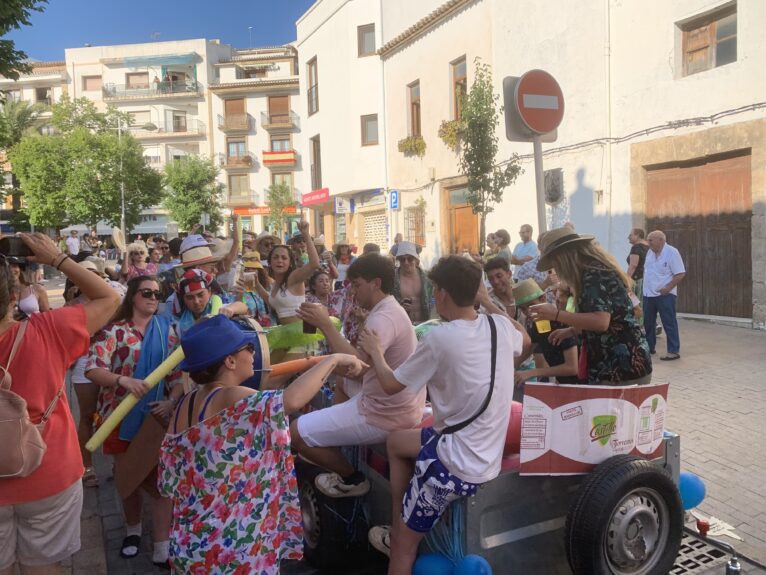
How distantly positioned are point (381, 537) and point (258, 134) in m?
50.8

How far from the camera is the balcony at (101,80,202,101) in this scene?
2117 inches

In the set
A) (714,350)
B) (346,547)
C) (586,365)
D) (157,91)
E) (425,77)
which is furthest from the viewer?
A: (157,91)

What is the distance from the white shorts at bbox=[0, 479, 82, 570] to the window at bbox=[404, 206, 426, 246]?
1778 cm

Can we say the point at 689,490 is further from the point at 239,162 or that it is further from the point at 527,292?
the point at 239,162

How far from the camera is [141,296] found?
4.00 m

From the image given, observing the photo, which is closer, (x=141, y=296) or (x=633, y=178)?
(x=141, y=296)

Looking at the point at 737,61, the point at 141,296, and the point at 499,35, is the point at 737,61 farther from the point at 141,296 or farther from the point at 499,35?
the point at 141,296

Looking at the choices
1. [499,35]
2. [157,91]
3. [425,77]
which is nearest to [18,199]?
[157,91]

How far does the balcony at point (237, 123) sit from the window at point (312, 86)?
2466cm

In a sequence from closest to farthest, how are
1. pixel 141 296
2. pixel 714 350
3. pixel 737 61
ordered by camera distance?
pixel 141 296
pixel 714 350
pixel 737 61

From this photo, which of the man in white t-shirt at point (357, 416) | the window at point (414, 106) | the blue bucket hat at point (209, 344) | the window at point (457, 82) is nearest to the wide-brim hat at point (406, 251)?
the man in white t-shirt at point (357, 416)

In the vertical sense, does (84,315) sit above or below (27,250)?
below

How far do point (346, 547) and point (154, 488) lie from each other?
1256mm

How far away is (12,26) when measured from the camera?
9211 millimetres
